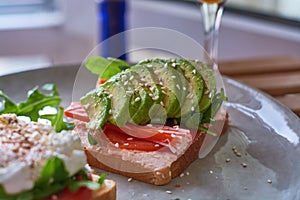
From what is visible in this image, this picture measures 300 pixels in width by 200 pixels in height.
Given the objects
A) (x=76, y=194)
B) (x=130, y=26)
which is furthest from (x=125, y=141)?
(x=130, y=26)

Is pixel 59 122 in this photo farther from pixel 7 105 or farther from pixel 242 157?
pixel 242 157

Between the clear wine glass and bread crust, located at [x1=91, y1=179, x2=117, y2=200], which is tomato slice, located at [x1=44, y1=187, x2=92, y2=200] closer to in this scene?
bread crust, located at [x1=91, y1=179, x2=117, y2=200]

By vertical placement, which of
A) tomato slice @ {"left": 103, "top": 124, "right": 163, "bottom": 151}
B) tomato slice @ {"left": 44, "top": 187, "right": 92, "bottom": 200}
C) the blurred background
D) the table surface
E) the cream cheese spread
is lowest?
the blurred background

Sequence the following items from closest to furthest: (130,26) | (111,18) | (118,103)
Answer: (118,103) < (111,18) < (130,26)

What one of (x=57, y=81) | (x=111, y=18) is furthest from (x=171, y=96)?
(x=111, y=18)

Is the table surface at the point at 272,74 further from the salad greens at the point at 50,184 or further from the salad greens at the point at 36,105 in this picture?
the salad greens at the point at 50,184

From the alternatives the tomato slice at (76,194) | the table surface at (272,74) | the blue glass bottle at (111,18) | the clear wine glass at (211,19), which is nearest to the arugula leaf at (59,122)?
the tomato slice at (76,194)

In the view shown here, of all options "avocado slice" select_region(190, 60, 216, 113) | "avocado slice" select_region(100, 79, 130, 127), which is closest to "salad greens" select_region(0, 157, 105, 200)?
"avocado slice" select_region(100, 79, 130, 127)
